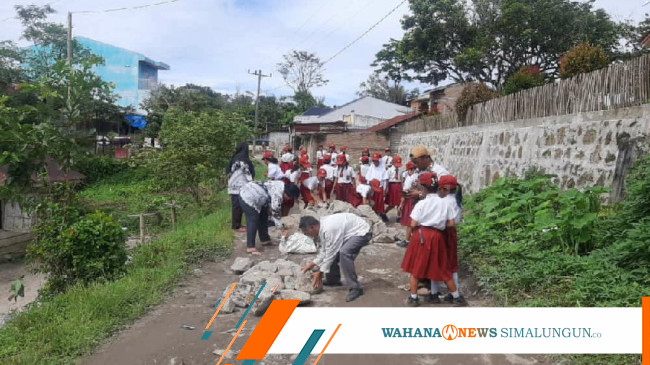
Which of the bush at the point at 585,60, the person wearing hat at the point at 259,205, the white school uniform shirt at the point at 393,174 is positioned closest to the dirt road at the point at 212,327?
the person wearing hat at the point at 259,205

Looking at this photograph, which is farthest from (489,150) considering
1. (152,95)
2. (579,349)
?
(152,95)

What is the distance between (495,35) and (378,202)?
1512 cm

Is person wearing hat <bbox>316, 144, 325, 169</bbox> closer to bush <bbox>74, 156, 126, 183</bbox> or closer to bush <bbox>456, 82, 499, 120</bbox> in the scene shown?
bush <bbox>456, 82, 499, 120</bbox>

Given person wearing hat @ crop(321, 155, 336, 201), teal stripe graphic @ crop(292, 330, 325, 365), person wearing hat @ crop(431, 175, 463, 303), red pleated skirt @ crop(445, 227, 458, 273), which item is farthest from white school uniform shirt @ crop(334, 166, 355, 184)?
teal stripe graphic @ crop(292, 330, 325, 365)

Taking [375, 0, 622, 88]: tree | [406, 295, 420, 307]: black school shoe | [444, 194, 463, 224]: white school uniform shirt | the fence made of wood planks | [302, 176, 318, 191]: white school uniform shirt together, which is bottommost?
[406, 295, 420, 307]: black school shoe

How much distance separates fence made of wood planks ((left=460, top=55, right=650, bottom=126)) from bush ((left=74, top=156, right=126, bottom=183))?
21223mm

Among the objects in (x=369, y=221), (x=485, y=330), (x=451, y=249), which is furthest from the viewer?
(x=369, y=221)

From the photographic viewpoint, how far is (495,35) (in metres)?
21.8

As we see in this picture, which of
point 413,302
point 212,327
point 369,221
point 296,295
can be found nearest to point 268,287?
point 296,295

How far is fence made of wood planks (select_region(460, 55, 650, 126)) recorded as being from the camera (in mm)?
7066

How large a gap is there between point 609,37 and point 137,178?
24.2 meters

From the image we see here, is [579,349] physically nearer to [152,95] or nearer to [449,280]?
[449,280]

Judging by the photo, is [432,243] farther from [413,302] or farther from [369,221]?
[369,221]

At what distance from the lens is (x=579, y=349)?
3.39 m
